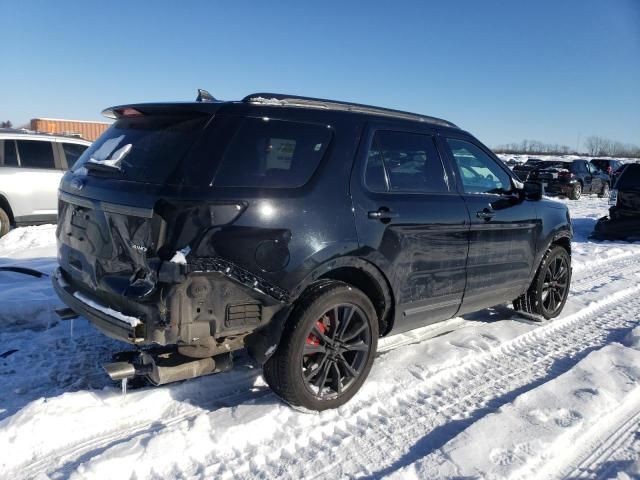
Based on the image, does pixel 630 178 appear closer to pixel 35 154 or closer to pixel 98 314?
pixel 98 314

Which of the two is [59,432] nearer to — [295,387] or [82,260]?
[82,260]

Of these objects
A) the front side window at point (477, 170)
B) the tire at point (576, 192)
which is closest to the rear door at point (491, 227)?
the front side window at point (477, 170)

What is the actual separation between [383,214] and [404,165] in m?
0.55

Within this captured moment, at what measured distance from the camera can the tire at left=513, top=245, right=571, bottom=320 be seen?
533 cm

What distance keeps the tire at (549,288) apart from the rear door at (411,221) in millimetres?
1485

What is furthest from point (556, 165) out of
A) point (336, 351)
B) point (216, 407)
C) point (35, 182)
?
point (216, 407)

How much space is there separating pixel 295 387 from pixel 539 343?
2661 millimetres

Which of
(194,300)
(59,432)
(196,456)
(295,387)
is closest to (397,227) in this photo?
(295,387)

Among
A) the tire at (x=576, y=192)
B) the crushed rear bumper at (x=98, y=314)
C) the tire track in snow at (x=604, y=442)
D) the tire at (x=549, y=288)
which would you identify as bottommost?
the tire at (x=576, y=192)

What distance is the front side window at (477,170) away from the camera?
A: 4.38 metres

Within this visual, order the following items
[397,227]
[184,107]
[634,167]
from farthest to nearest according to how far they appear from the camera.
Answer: [634,167] < [397,227] < [184,107]

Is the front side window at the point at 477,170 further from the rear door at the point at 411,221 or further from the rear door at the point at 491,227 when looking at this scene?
the rear door at the point at 411,221

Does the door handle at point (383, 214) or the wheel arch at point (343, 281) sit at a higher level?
the door handle at point (383, 214)

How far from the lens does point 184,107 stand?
10.3 feet
